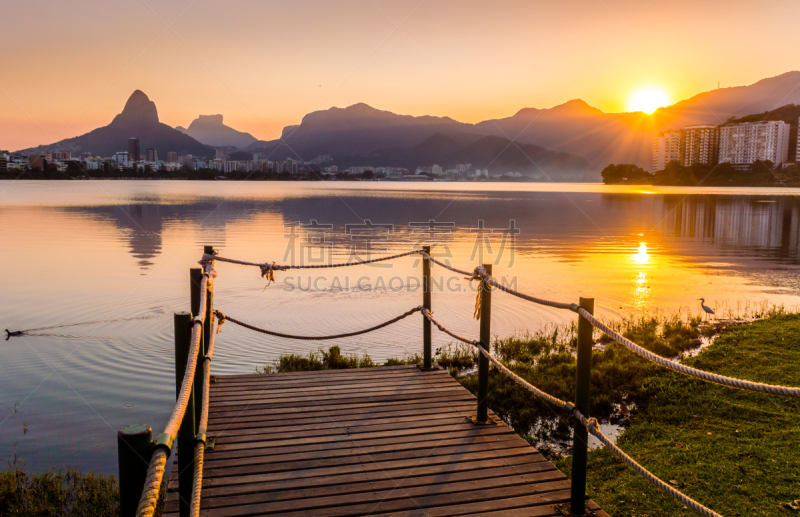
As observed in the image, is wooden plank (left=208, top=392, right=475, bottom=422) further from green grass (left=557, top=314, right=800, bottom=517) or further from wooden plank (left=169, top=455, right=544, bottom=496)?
green grass (left=557, top=314, right=800, bottom=517)

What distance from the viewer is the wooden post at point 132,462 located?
1.95 m

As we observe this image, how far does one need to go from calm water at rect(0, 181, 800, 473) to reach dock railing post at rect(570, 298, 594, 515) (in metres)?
5.33

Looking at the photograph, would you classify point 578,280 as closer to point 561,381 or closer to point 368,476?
point 561,381

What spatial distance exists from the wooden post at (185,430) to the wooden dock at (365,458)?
559 mm

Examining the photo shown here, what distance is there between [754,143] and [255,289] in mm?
216289

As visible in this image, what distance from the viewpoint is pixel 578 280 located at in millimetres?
18859

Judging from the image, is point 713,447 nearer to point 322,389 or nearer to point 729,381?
point 729,381

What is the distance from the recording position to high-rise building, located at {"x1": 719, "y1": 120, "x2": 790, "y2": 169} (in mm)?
183500

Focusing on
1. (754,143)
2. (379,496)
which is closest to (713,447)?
(379,496)

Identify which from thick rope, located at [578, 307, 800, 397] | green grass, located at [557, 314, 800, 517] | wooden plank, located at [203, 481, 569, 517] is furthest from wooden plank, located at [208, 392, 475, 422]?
thick rope, located at [578, 307, 800, 397]

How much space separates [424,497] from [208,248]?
3.69m

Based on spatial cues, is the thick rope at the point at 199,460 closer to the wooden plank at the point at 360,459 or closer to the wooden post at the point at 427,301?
the wooden plank at the point at 360,459

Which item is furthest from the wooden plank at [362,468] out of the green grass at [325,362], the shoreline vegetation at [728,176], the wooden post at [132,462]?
the shoreline vegetation at [728,176]

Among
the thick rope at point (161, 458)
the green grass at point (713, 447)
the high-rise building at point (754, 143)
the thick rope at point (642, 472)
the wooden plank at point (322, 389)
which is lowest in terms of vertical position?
the green grass at point (713, 447)
